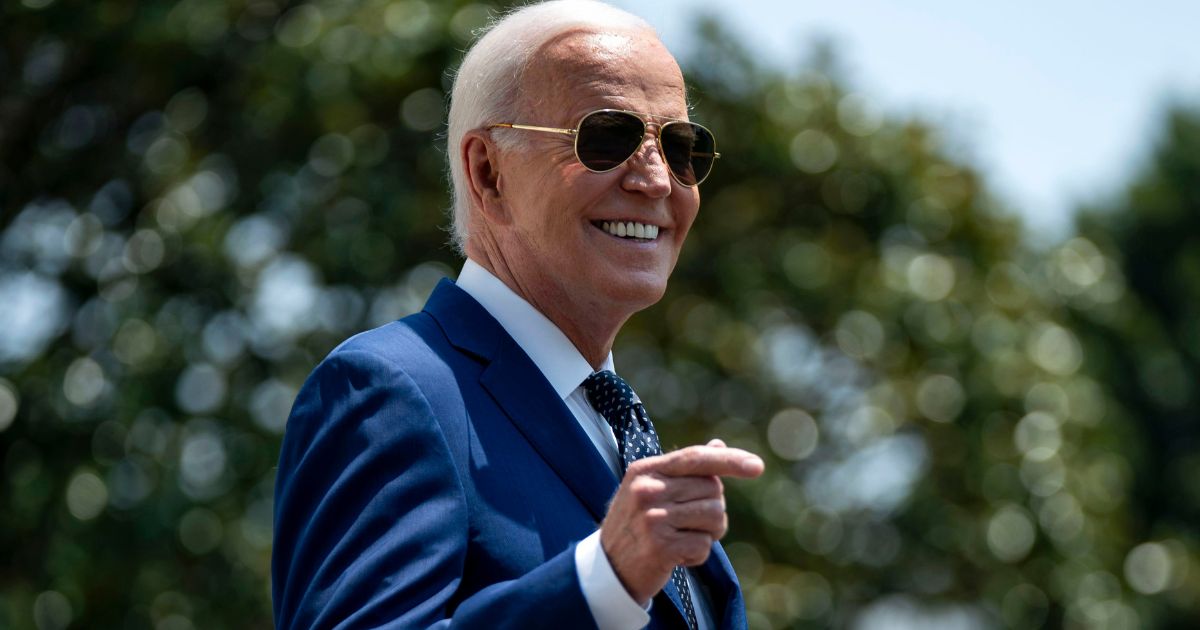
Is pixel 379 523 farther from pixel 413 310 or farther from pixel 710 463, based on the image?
pixel 413 310

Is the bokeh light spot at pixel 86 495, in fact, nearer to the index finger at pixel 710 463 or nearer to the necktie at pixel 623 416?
the necktie at pixel 623 416

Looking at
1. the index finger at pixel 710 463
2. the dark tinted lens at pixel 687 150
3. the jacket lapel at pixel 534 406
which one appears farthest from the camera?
the dark tinted lens at pixel 687 150

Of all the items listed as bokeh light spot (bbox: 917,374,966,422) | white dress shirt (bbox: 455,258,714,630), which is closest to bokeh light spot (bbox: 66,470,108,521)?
bokeh light spot (bbox: 917,374,966,422)

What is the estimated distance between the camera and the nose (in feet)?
8.62

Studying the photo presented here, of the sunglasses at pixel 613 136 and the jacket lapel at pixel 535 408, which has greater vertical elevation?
the sunglasses at pixel 613 136

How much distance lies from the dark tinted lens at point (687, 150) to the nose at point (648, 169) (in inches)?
0.7

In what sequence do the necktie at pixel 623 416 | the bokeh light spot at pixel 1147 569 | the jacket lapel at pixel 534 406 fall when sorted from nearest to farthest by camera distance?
the jacket lapel at pixel 534 406 → the necktie at pixel 623 416 → the bokeh light spot at pixel 1147 569

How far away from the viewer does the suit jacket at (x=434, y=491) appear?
2.07m

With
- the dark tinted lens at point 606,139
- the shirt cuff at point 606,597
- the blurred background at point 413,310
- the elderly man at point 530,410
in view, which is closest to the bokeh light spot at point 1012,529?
the blurred background at point 413,310

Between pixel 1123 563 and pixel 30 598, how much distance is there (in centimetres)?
642

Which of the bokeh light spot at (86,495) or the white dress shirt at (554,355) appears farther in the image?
the bokeh light spot at (86,495)

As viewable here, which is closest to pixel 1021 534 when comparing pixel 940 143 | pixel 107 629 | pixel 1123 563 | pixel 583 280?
pixel 1123 563

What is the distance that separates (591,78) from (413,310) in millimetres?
5039

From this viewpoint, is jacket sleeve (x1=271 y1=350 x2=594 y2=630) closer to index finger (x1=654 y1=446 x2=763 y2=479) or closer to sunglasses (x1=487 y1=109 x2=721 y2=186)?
index finger (x1=654 y1=446 x2=763 y2=479)
